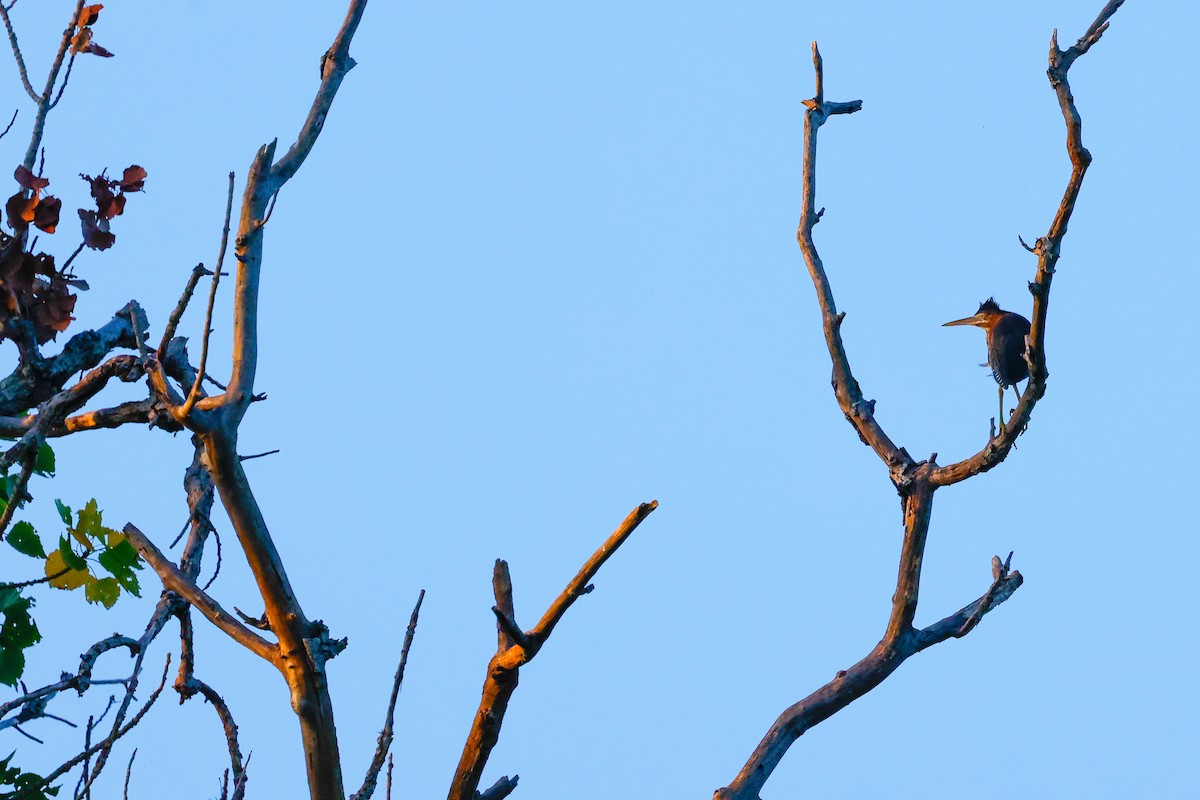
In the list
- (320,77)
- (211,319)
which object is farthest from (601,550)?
(320,77)

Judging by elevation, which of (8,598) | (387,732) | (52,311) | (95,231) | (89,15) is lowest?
(387,732)

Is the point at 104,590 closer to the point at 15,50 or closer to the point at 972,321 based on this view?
the point at 15,50

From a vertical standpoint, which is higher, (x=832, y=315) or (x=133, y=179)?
(x=133, y=179)

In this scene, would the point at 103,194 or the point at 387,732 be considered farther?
the point at 103,194

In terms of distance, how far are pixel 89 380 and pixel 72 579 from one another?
0.60m

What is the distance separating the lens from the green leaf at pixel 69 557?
3.79 meters

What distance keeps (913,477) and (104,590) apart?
3033mm

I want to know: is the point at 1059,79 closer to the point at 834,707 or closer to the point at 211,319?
the point at 834,707

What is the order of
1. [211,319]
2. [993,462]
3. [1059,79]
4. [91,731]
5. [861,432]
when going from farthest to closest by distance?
[861,432]
[993,462]
[1059,79]
[91,731]
[211,319]

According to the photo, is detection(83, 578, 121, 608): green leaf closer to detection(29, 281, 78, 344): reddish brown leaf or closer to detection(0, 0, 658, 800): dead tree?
detection(0, 0, 658, 800): dead tree

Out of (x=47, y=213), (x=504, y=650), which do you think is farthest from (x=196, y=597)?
(x=47, y=213)

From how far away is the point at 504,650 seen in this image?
3.79 m

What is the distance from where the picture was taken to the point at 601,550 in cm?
353

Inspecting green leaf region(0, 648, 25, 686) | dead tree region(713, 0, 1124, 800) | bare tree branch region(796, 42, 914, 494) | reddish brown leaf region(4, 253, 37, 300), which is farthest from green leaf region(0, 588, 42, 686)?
bare tree branch region(796, 42, 914, 494)
